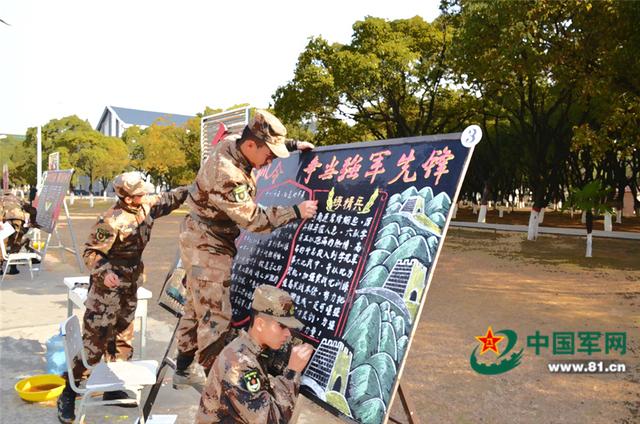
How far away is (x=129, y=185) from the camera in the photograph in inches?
195

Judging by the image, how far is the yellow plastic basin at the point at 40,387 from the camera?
502 centimetres

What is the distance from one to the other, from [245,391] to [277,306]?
452mm

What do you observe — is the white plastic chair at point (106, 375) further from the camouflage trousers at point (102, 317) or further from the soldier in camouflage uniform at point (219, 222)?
the camouflage trousers at point (102, 317)

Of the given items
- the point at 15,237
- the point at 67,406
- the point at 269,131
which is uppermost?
the point at 269,131

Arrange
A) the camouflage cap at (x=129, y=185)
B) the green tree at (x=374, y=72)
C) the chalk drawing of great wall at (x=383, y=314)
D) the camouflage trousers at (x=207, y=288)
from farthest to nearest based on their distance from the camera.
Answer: the green tree at (x=374, y=72) < the camouflage cap at (x=129, y=185) < the camouflage trousers at (x=207, y=288) < the chalk drawing of great wall at (x=383, y=314)

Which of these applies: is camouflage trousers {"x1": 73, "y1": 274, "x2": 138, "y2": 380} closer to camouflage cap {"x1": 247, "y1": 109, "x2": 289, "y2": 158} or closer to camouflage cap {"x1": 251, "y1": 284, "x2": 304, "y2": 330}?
camouflage cap {"x1": 247, "y1": 109, "x2": 289, "y2": 158}

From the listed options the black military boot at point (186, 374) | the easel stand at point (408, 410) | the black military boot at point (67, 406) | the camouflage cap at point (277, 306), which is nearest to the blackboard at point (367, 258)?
the camouflage cap at point (277, 306)

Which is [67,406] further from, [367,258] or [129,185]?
[367,258]

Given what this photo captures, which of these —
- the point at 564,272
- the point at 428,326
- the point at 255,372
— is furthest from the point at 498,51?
the point at 255,372

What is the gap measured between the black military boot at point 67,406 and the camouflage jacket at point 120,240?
1039mm

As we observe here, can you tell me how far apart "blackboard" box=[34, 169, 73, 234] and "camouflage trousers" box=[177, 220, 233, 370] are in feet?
30.9

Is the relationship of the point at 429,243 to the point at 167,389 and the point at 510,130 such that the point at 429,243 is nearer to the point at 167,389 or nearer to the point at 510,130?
the point at 167,389

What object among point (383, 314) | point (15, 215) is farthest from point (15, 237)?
point (383, 314)

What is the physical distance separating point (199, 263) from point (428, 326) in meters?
5.40
